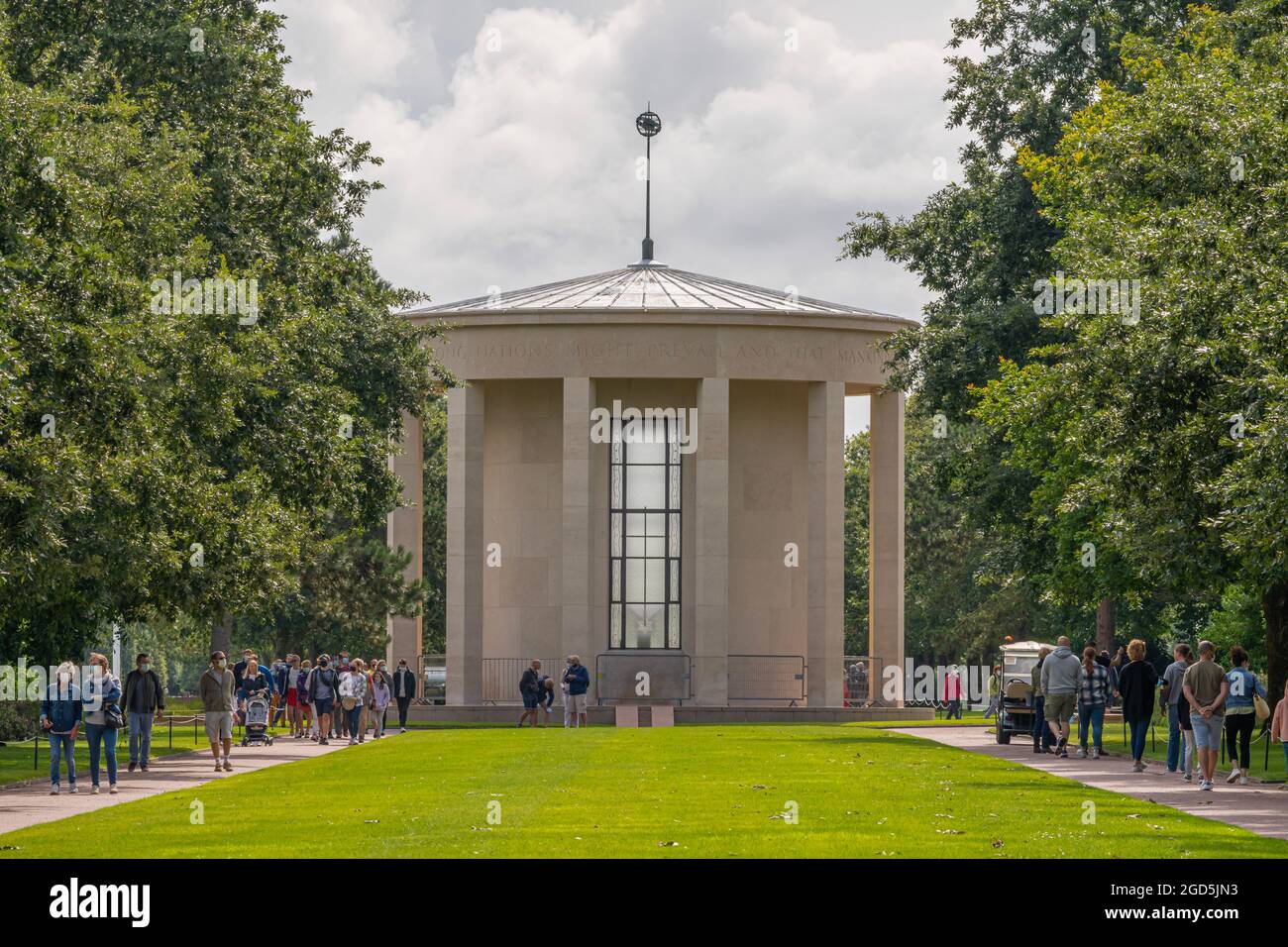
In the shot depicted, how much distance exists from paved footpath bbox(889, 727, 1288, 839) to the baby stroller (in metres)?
13.7

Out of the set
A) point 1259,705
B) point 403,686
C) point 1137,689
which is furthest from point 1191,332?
point 403,686

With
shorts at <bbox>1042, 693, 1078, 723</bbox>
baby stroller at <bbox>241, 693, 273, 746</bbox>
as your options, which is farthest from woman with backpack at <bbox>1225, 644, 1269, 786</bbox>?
baby stroller at <bbox>241, 693, 273, 746</bbox>

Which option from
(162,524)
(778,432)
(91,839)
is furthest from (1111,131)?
(778,432)

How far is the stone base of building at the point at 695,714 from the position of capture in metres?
53.4

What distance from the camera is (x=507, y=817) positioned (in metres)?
19.5

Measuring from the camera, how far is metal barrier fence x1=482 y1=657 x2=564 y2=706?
57391 millimetres

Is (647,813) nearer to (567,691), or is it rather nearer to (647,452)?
(567,691)

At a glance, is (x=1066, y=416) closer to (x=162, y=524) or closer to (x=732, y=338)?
(x=162, y=524)

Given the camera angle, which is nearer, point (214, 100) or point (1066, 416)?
point (1066, 416)

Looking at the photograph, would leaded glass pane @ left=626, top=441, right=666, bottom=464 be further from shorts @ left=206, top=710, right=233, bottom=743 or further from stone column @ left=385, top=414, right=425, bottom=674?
shorts @ left=206, top=710, right=233, bottom=743

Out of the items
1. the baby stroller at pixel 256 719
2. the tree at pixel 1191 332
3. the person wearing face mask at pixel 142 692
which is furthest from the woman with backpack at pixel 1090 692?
the baby stroller at pixel 256 719

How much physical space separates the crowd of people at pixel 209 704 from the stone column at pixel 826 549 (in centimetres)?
1440

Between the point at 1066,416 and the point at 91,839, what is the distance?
18.5 m

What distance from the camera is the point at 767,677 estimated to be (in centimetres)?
5769
